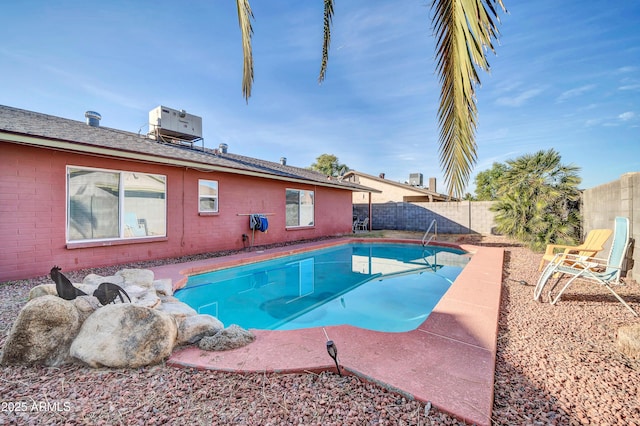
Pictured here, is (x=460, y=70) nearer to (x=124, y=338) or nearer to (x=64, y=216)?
(x=124, y=338)

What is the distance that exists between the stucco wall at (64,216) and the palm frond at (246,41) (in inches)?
223

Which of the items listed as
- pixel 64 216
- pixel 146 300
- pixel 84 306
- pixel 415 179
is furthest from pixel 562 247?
pixel 415 179

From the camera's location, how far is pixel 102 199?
6223 mm

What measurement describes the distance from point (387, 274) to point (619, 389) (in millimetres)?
5631

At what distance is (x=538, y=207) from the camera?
26.9 feet

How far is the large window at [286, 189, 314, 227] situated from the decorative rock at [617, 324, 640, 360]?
Result: 991cm

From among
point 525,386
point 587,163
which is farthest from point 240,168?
point 587,163

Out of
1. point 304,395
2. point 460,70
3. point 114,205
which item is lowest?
point 304,395

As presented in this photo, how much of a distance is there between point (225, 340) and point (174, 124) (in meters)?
9.30

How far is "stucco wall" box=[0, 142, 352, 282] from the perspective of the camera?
5105 mm

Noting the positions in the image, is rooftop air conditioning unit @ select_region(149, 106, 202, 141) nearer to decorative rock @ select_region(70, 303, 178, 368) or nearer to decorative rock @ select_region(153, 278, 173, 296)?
decorative rock @ select_region(153, 278, 173, 296)

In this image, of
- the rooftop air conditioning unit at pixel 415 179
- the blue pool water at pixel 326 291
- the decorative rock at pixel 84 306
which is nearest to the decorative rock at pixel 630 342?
the blue pool water at pixel 326 291

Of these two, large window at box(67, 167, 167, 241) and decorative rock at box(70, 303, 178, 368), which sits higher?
large window at box(67, 167, 167, 241)

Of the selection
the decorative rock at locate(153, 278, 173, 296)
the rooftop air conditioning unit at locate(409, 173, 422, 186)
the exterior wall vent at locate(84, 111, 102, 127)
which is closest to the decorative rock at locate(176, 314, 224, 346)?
the decorative rock at locate(153, 278, 173, 296)
